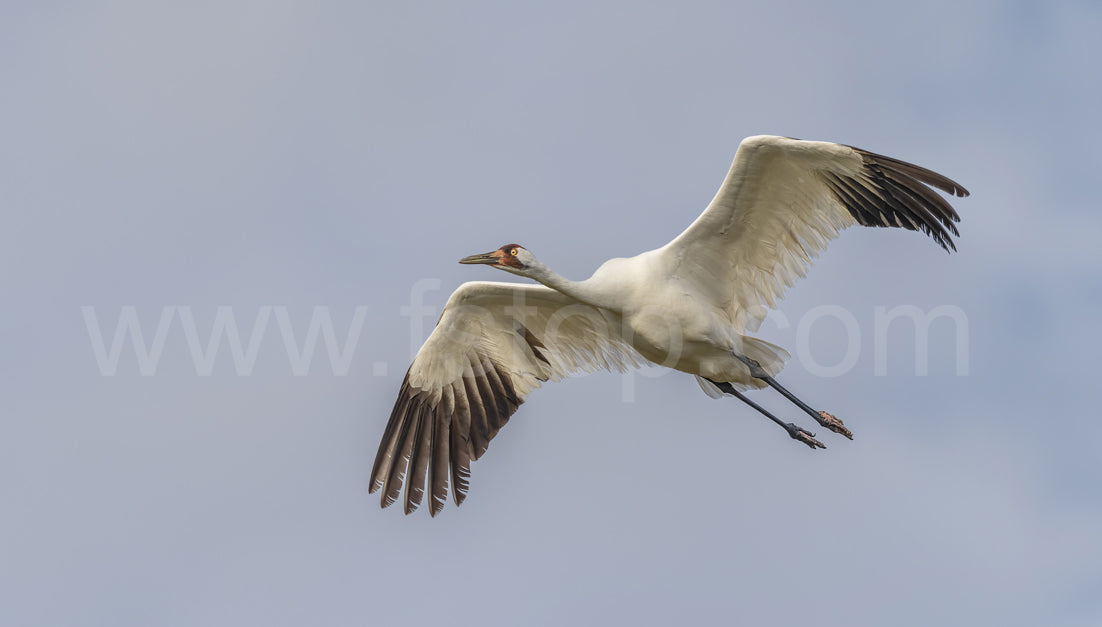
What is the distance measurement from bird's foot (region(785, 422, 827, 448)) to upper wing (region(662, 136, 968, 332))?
149cm

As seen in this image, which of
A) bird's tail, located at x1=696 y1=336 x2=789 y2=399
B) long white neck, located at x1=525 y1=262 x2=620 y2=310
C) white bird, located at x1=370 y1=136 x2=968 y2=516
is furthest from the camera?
bird's tail, located at x1=696 y1=336 x2=789 y2=399

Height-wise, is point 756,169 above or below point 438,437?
above

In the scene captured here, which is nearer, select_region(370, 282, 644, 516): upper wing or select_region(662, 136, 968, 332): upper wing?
select_region(662, 136, 968, 332): upper wing

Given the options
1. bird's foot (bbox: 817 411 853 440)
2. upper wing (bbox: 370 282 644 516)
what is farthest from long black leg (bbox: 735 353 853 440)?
upper wing (bbox: 370 282 644 516)

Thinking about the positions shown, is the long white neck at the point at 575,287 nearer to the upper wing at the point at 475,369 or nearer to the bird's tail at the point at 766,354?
the upper wing at the point at 475,369

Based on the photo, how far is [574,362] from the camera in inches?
720

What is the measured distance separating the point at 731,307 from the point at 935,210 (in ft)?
9.12

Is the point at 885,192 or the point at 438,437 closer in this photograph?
the point at 885,192

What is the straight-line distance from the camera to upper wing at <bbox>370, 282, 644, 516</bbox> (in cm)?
1728

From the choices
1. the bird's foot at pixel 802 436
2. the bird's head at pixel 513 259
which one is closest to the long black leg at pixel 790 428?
the bird's foot at pixel 802 436

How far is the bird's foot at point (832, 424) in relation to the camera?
1733 centimetres

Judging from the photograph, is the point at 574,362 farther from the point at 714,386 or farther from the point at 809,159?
the point at 809,159

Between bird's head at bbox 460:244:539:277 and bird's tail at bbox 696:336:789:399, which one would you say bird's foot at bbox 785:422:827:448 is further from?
bird's head at bbox 460:244:539:277

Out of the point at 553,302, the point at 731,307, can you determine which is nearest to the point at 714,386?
the point at 731,307
